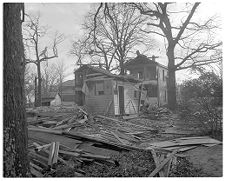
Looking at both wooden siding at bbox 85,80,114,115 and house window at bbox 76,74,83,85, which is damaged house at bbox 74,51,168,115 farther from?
house window at bbox 76,74,83,85

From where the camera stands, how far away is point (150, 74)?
34500 mm

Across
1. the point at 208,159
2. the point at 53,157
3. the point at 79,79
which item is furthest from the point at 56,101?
the point at 208,159

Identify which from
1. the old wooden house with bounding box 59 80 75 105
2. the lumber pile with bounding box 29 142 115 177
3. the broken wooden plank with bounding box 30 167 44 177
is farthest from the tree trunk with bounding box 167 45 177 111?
the old wooden house with bounding box 59 80 75 105

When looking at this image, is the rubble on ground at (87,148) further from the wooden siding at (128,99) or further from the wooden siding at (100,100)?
the wooden siding at (128,99)

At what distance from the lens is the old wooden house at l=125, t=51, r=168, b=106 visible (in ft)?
111

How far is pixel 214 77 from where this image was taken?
9.23 m

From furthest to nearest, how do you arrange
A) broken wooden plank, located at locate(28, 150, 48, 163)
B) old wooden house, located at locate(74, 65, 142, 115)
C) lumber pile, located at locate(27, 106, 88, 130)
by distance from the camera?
old wooden house, located at locate(74, 65, 142, 115), lumber pile, located at locate(27, 106, 88, 130), broken wooden plank, located at locate(28, 150, 48, 163)

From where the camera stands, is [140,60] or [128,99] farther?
[140,60]

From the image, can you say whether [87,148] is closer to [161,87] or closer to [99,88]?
[99,88]

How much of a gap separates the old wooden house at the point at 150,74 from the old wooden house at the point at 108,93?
11289mm

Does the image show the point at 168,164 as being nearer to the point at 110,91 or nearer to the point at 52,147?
the point at 52,147

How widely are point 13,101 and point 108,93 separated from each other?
51.3 ft

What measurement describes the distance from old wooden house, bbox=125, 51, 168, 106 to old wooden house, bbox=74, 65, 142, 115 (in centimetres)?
1129

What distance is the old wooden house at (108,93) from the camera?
19781 millimetres
